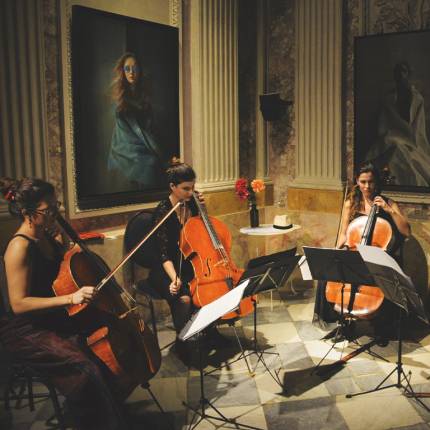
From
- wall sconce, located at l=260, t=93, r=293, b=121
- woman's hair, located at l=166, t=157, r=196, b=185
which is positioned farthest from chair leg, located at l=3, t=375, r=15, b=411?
wall sconce, located at l=260, t=93, r=293, b=121

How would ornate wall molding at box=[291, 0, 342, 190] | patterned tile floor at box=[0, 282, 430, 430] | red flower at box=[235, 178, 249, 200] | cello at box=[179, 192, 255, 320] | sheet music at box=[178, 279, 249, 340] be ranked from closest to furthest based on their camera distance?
sheet music at box=[178, 279, 249, 340] → patterned tile floor at box=[0, 282, 430, 430] → cello at box=[179, 192, 255, 320] → red flower at box=[235, 178, 249, 200] → ornate wall molding at box=[291, 0, 342, 190]

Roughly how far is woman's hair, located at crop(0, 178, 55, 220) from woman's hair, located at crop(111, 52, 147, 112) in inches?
63.6

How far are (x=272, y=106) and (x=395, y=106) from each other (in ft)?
3.65

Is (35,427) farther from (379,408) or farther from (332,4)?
(332,4)

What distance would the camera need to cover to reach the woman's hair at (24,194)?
230 cm

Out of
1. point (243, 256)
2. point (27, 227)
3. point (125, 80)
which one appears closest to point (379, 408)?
point (27, 227)

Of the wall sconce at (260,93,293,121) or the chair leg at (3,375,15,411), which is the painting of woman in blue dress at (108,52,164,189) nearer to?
the wall sconce at (260,93,293,121)

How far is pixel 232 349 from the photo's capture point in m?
3.53

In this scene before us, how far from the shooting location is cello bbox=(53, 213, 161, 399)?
2.32 m

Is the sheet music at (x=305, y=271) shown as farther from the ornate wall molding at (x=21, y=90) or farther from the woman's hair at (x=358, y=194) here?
the ornate wall molding at (x=21, y=90)

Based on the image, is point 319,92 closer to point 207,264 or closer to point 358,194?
point 358,194

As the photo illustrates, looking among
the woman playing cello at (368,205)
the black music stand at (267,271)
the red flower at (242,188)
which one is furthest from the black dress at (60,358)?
the red flower at (242,188)

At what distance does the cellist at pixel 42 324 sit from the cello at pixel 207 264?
2.79 feet

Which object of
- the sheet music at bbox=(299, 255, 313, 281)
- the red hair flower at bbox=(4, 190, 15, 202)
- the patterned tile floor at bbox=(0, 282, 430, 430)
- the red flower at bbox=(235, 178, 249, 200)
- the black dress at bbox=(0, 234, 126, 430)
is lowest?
the patterned tile floor at bbox=(0, 282, 430, 430)
